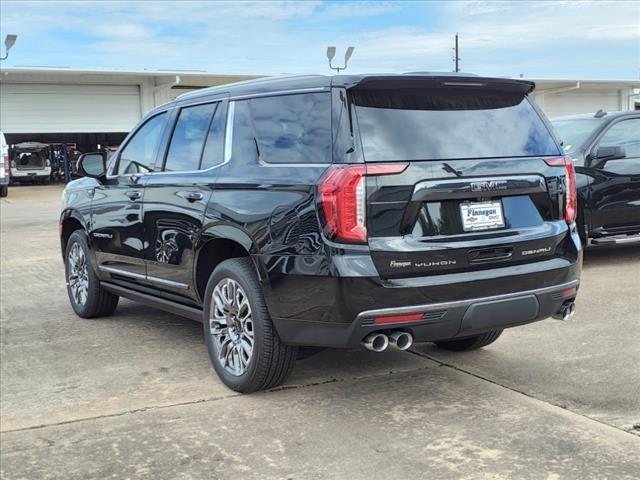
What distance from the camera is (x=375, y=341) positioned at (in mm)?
3725

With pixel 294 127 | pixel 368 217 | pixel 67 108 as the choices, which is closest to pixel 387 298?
pixel 368 217

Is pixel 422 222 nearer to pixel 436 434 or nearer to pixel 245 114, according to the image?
pixel 436 434

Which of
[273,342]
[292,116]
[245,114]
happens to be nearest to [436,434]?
[273,342]

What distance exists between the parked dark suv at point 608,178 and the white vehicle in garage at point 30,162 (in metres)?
28.7

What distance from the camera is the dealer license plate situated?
3.83 meters

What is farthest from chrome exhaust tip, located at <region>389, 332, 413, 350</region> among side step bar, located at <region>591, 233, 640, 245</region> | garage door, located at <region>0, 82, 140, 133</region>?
garage door, located at <region>0, 82, 140, 133</region>

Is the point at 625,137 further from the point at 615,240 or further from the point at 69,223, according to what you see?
the point at 69,223

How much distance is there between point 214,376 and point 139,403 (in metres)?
0.61

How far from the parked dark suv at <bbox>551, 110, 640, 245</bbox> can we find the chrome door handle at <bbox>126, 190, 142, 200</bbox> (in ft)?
15.7

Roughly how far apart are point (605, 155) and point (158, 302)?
16.7ft

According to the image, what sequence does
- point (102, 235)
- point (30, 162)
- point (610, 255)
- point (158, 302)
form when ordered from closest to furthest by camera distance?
1. point (158, 302)
2. point (102, 235)
3. point (610, 255)
4. point (30, 162)

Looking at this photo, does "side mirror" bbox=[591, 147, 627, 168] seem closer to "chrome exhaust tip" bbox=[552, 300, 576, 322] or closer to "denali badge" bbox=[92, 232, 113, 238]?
"chrome exhaust tip" bbox=[552, 300, 576, 322]

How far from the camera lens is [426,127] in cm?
388

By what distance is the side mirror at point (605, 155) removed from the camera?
7793mm
